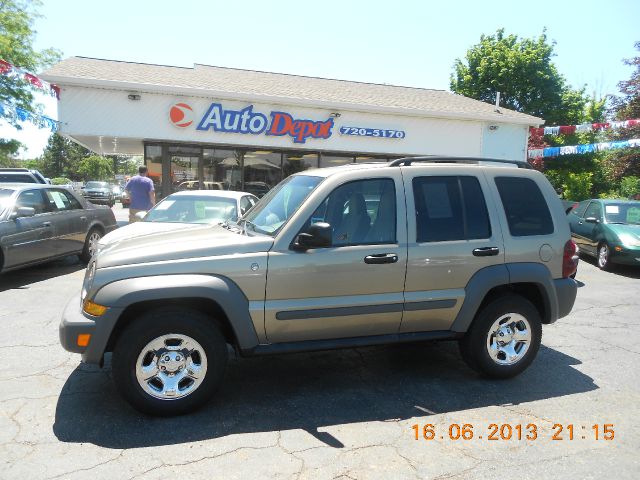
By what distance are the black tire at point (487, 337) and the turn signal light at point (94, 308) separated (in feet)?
9.46

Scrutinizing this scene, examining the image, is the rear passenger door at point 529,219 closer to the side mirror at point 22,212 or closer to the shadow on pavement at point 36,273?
the side mirror at point 22,212

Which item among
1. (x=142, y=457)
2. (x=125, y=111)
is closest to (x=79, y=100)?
(x=125, y=111)

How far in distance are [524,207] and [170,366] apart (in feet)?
10.5

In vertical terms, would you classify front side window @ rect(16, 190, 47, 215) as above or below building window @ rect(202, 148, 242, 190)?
below

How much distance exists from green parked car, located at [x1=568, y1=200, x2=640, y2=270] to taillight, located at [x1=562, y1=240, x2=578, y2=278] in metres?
6.19

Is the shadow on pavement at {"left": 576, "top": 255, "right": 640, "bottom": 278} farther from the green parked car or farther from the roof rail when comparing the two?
the roof rail

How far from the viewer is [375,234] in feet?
12.1

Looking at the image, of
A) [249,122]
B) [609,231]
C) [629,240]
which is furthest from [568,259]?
[249,122]

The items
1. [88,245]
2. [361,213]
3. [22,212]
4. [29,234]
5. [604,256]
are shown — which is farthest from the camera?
[604,256]

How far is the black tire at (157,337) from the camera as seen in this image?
319 centimetres

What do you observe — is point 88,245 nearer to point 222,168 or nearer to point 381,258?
point 222,168

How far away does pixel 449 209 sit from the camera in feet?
12.7

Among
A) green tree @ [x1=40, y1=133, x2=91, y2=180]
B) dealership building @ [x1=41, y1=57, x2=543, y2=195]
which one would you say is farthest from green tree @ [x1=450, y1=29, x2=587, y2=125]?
green tree @ [x1=40, y1=133, x2=91, y2=180]

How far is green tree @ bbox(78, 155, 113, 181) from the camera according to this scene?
7100cm
